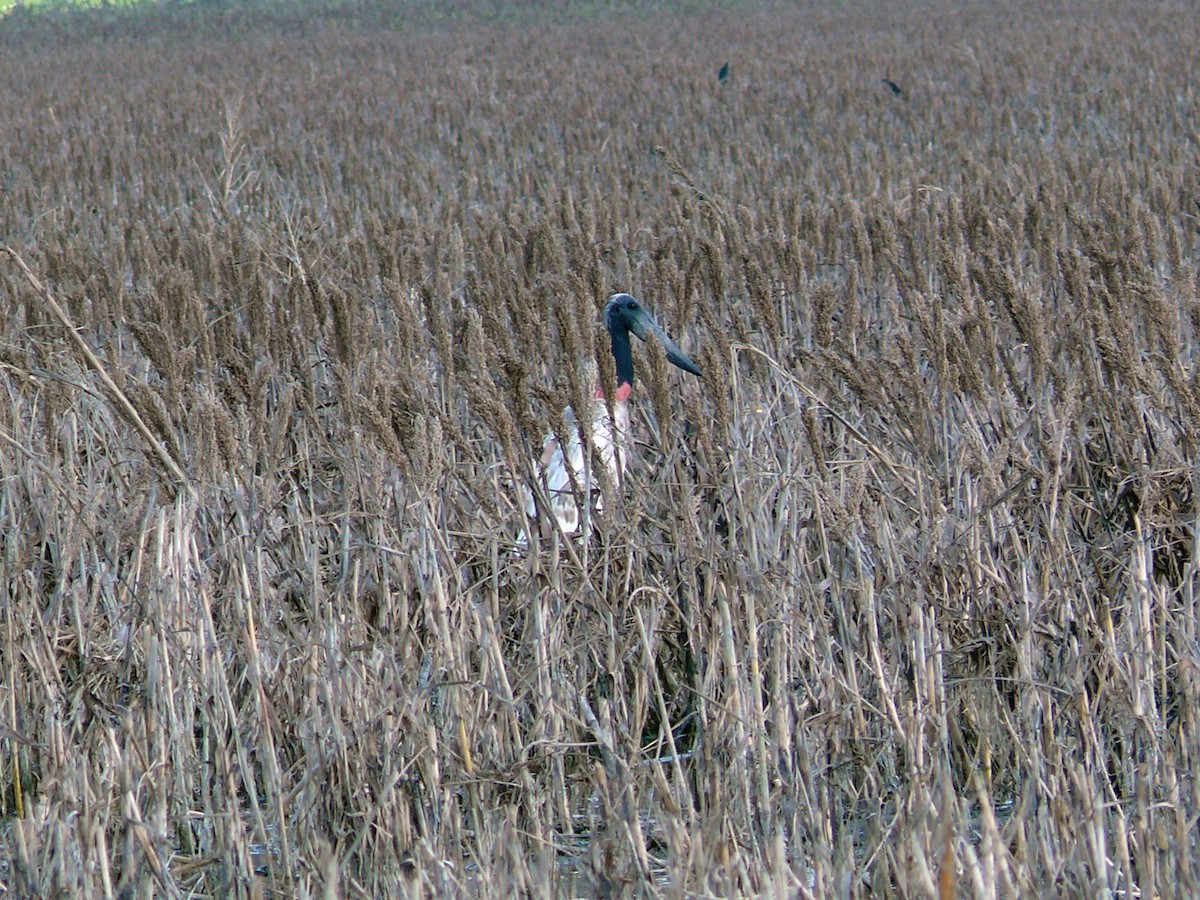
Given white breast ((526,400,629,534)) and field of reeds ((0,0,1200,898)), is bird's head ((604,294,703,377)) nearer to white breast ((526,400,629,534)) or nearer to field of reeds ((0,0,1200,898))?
field of reeds ((0,0,1200,898))

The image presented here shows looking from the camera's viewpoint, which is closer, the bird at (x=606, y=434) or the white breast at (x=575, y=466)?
the bird at (x=606, y=434)

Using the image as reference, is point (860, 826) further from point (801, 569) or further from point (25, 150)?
point (25, 150)

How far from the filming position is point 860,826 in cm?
239

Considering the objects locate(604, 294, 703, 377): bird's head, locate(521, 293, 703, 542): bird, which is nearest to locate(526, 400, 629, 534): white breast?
locate(521, 293, 703, 542): bird

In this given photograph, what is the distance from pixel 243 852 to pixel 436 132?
31.6 ft

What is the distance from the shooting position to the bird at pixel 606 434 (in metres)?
2.76

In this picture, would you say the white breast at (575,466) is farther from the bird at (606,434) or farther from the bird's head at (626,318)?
the bird's head at (626,318)

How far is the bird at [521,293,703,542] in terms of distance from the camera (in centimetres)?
276

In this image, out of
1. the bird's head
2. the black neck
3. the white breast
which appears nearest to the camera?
the white breast

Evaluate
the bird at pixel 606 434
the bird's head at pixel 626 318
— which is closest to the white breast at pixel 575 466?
the bird at pixel 606 434

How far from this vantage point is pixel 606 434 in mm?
3480

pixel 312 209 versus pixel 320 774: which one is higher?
pixel 312 209

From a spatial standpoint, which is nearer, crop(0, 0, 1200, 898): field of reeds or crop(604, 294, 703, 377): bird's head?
crop(0, 0, 1200, 898): field of reeds

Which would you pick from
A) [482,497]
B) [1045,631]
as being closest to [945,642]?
[1045,631]
